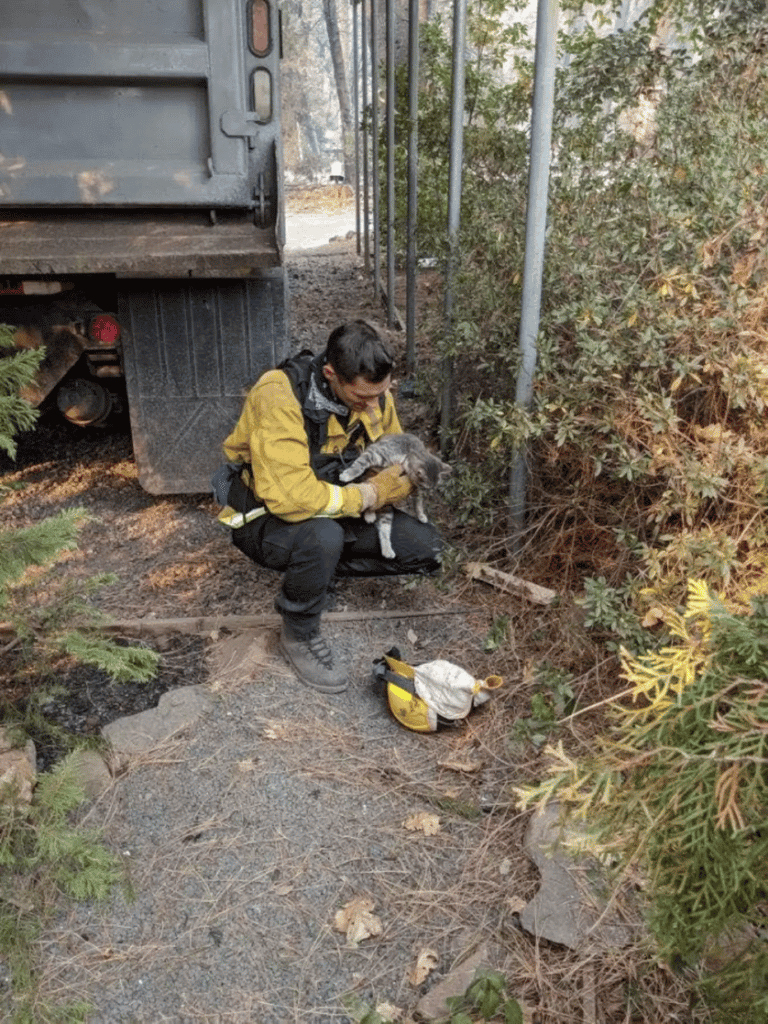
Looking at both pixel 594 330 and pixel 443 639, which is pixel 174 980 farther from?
pixel 594 330

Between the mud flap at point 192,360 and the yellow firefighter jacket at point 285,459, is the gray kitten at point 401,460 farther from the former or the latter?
the mud flap at point 192,360

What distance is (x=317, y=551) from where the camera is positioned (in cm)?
340

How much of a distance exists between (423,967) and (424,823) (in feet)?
1.65

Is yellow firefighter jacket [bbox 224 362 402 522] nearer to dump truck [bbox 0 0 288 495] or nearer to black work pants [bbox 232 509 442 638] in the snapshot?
black work pants [bbox 232 509 442 638]

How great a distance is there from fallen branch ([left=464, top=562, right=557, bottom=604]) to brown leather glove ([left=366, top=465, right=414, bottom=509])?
1.82 ft

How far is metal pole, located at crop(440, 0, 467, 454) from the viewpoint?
4516 millimetres

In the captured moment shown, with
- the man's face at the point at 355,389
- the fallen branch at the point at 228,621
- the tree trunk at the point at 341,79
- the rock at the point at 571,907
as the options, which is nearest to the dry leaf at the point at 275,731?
the fallen branch at the point at 228,621

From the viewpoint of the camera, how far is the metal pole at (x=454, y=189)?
14.8 feet

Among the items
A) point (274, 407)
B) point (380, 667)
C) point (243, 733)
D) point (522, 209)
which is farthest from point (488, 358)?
point (243, 733)

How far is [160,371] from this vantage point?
14.6ft

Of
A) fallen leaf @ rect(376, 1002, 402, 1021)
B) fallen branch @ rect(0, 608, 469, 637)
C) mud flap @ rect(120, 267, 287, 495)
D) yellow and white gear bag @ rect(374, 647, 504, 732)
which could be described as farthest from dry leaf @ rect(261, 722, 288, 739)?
mud flap @ rect(120, 267, 287, 495)

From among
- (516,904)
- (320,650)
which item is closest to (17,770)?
(320,650)

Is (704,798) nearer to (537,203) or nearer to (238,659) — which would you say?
(238,659)

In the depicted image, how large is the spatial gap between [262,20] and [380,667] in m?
2.83
